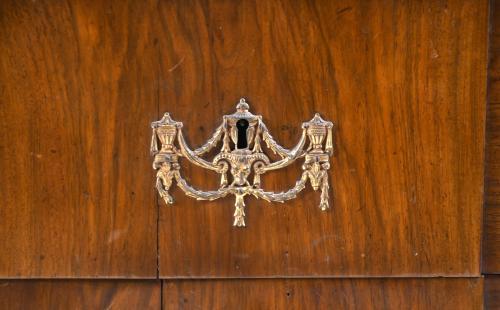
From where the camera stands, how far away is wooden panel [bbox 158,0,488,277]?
58 centimetres

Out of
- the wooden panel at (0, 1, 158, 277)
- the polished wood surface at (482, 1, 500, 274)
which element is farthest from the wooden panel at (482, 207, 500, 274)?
the wooden panel at (0, 1, 158, 277)

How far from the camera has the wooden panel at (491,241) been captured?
603 mm

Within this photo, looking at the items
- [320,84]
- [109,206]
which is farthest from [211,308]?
[320,84]

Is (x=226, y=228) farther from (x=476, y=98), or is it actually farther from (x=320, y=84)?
(x=476, y=98)

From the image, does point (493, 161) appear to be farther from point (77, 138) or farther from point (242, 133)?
point (77, 138)

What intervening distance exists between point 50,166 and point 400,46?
0.37m

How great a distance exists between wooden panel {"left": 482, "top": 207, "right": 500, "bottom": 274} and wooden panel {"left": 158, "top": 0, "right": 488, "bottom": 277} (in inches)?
0.7

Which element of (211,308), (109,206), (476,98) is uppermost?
(476,98)

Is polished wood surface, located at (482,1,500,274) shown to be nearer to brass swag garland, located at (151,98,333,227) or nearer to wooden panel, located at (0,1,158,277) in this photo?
brass swag garland, located at (151,98,333,227)

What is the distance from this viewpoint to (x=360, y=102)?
23.0 inches

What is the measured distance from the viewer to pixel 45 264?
1.97 feet

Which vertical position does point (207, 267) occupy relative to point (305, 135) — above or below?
below

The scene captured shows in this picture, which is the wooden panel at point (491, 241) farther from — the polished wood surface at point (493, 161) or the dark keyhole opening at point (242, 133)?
the dark keyhole opening at point (242, 133)

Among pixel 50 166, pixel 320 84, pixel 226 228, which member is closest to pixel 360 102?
pixel 320 84
